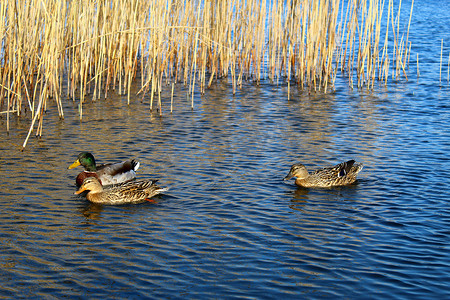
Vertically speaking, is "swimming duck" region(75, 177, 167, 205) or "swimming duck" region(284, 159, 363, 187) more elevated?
"swimming duck" region(284, 159, 363, 187)

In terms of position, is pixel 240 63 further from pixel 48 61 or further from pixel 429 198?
pixel 429 198

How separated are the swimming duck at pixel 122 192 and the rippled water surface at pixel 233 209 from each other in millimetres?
168

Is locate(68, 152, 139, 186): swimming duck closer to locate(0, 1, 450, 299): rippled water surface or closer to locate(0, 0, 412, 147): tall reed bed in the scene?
locate(0, 1, 450, 299): rippled water surface

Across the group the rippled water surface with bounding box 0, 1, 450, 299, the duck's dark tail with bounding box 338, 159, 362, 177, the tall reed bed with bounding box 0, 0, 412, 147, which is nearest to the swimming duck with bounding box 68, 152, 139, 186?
the rippled water surface with bounding box 0, 1, 450, 299

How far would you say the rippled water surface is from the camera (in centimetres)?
648

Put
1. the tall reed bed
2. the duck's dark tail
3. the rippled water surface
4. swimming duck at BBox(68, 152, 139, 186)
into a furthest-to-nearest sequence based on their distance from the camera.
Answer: the tall reed bed
swimming duck at BBox(68, 152, 139, 186)
the duck's dark tail
the rippled water surface

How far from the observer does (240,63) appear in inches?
679

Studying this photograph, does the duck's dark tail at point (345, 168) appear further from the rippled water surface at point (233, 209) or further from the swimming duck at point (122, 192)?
the swimming duck at point (122, 192)

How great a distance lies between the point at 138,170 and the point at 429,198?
465 centimetres

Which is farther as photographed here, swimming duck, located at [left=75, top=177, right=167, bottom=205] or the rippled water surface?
swimming duck, located at [left=75, top=177, right=167, bottom=205]

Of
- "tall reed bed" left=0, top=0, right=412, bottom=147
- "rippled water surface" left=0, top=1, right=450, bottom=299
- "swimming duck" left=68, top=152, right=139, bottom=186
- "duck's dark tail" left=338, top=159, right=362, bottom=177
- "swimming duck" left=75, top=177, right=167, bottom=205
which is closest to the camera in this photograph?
"rippled water surface" left=0, top=1, right=450, bottom=299

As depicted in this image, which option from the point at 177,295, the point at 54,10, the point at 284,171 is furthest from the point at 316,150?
the point at 177,295

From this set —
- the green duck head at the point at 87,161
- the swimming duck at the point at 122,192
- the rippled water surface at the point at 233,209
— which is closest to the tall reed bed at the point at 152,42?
the rippled water surface at the point at 233,209

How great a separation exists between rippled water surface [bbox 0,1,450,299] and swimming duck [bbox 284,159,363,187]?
0.49 feet
